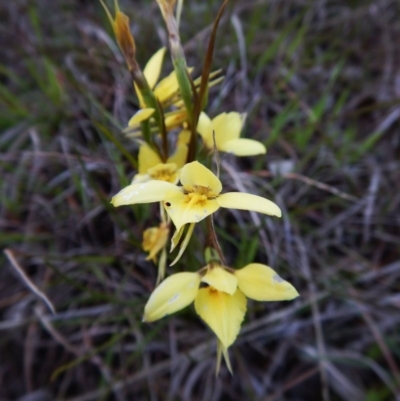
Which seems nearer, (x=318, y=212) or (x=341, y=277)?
(x=341, y=277)

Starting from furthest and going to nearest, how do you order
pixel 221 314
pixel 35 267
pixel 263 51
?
pixel 263 51 → pixel 35 267 → pixel 221 314

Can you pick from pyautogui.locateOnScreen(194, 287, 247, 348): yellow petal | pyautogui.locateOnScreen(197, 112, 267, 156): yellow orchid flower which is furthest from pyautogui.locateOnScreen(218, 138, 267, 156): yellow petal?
pyautogui.locateOnScreen(194, 287, 247, 348): yellow petal

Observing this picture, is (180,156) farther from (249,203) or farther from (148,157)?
(249,203)

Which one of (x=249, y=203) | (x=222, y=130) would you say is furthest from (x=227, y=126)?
(x=249, y=203)

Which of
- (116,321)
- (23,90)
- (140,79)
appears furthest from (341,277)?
(23,90)

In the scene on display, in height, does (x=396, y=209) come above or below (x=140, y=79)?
below

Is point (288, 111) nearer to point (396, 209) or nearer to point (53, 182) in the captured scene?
point (396, 209)

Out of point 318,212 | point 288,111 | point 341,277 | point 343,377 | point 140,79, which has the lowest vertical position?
point 343,377

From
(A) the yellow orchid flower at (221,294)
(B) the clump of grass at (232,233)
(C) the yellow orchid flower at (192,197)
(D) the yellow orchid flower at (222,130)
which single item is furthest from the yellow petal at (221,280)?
(B) the clump of grass at (232,233)

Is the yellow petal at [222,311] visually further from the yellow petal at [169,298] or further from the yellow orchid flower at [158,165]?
the yellow orchid flower at [158,165]
